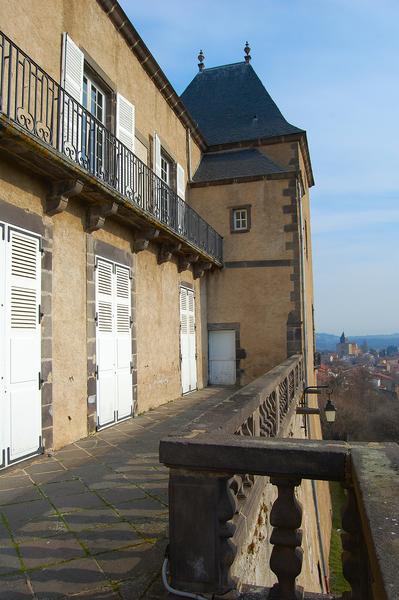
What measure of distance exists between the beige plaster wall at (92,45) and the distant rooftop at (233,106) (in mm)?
4138

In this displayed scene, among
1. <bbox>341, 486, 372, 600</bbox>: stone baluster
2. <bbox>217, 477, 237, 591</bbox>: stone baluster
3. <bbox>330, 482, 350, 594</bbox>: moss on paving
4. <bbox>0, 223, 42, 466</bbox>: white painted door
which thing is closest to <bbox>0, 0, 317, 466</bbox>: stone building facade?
<bbox>0, 223, 42, 466</bbox>: white painted door

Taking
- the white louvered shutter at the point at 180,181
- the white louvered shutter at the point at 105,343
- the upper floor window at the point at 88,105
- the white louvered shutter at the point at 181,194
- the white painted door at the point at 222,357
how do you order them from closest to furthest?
the upper floor window at the point at 88,105 → the white louvered shutter at the point at 105,343 → the white louvered shutter at the point at 181,194 → the white louvered shutter at the point at 180,181 → the white painted door at the point at 222,357

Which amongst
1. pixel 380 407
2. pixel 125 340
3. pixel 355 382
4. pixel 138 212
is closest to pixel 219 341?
pixel 125 340

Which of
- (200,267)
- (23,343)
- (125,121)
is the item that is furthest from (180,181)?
(23,343)

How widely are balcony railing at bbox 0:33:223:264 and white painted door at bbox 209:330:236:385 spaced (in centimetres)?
242

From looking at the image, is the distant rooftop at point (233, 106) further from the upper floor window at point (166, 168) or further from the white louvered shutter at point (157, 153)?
the white louvered shutter at point (157, 153)

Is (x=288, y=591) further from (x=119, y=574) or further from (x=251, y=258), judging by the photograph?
(x=251, y=258)

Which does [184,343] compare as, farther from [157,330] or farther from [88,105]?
[88,105]

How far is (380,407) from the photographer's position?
4812 cm

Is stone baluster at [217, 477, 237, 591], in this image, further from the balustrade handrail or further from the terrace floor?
the terrace floor

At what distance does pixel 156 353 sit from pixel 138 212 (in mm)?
3380

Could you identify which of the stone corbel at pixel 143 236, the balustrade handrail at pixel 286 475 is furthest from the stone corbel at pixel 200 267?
the balustrade handrail at pixel 286 475

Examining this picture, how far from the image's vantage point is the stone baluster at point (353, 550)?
183 centimetres

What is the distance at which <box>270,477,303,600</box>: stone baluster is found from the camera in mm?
2066
